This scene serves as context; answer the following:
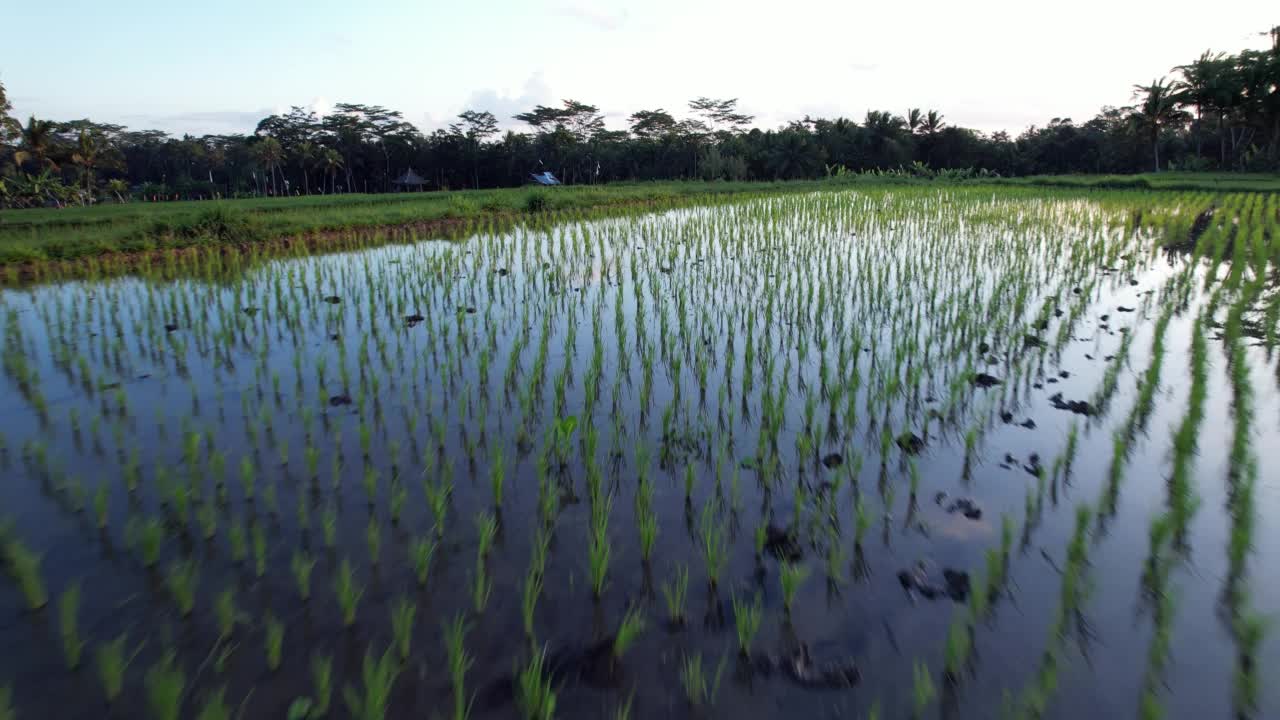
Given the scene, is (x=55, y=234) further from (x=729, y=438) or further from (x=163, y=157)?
(x=163, y=157)

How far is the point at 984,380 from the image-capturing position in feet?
11.5

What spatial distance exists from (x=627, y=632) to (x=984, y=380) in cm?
279

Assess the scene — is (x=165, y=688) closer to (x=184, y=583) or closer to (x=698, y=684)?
(x=184, y=583)

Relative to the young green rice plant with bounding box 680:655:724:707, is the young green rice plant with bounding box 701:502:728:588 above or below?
above

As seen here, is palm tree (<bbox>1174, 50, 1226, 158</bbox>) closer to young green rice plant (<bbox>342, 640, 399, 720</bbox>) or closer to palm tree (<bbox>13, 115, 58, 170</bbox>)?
young green rice plant (<bbox>342, 640, 399, 720</bbox>)

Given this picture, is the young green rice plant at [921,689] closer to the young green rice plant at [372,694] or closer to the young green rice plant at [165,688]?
the young green rice plant at [372,694]

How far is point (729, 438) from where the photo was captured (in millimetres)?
2908

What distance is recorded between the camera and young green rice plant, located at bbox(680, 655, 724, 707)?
1.53 m

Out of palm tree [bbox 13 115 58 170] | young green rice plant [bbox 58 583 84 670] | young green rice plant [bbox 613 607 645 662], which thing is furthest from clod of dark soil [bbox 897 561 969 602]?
palm tree [bbox 13 115 58 170]

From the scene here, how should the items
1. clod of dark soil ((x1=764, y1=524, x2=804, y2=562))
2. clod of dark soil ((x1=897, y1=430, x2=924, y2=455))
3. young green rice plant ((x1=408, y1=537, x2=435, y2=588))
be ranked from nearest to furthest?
young green rice plant ((x1=408, y1=537, x2=435, y2=588)), clod of dark soil ((x1=764, y1=524, x2=804, y2=562)), clod of dark soil ((x1=897, y1=430, x2=924, y2=455))

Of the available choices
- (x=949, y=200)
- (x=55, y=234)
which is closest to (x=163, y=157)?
(x=55, y=234)

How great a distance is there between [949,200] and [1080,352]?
11873 mm

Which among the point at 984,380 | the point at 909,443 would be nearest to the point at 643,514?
the point at 909,443

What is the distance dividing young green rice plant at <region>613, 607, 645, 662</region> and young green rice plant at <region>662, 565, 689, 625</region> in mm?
89
